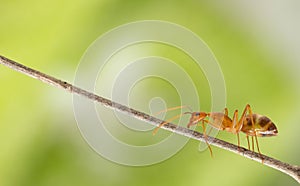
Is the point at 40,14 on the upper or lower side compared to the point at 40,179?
upper

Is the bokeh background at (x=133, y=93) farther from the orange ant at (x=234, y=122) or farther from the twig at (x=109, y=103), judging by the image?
the twig at (x=109, y=103)

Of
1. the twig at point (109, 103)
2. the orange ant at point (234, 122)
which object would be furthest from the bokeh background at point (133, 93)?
the twig at point (109, 103)

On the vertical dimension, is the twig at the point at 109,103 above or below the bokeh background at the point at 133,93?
below

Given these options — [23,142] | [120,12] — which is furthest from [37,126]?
[120,12]

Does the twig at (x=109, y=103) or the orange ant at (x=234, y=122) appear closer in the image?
the twig at (x=109, y=103)

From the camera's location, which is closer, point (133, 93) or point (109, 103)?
point (109, 103)

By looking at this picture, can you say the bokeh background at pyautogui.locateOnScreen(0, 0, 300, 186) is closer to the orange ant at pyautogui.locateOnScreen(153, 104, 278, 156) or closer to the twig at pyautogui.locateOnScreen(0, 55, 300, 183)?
the orange ant at pyautogui.locateOnScreen(153, 104, 278, 156)

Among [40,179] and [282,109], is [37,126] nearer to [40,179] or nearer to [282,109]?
[40,179]

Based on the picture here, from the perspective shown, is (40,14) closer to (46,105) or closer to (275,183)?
(46,105)
